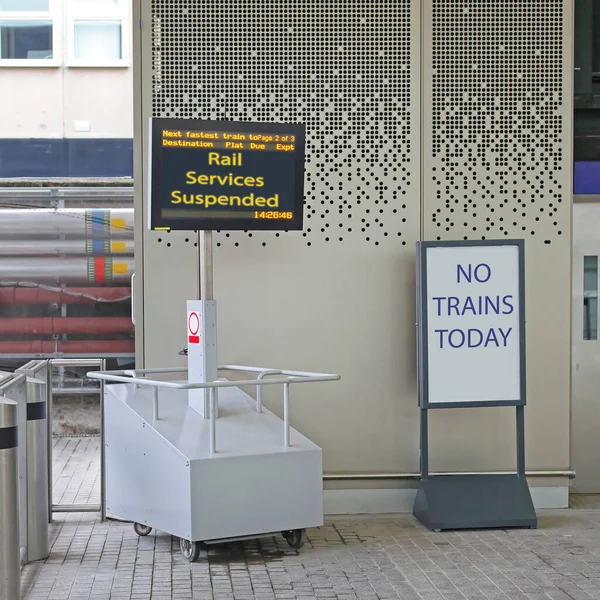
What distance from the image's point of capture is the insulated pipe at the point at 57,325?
501 inches

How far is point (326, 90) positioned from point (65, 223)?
610 centimetres

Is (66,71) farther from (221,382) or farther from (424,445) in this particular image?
(221,382)

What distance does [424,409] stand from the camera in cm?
710

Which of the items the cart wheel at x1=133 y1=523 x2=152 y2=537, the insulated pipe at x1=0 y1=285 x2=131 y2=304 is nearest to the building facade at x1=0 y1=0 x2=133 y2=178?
the insulated pipe at x1=0 y1=285 x2=131 y2=304

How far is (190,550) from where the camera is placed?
607 centimetres

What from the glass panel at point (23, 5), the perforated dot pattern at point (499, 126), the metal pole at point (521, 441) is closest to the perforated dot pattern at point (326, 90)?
the perforated dot pattern at point (499, 126)

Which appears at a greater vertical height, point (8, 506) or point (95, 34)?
point (95, 34)

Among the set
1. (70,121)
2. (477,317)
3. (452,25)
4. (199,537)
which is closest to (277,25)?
(452,25)

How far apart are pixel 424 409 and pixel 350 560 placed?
4.63 feet

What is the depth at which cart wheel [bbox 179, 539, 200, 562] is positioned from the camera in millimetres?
6031

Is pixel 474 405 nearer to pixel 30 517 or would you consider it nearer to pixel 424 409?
pixel 424 409

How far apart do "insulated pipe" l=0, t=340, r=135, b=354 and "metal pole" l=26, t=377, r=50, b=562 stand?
6.31 m

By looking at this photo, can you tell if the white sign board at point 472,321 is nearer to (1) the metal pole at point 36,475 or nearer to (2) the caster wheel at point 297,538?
(2) the caster wheel at point 297,538

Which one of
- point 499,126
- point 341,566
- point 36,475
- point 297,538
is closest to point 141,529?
point 36,475
